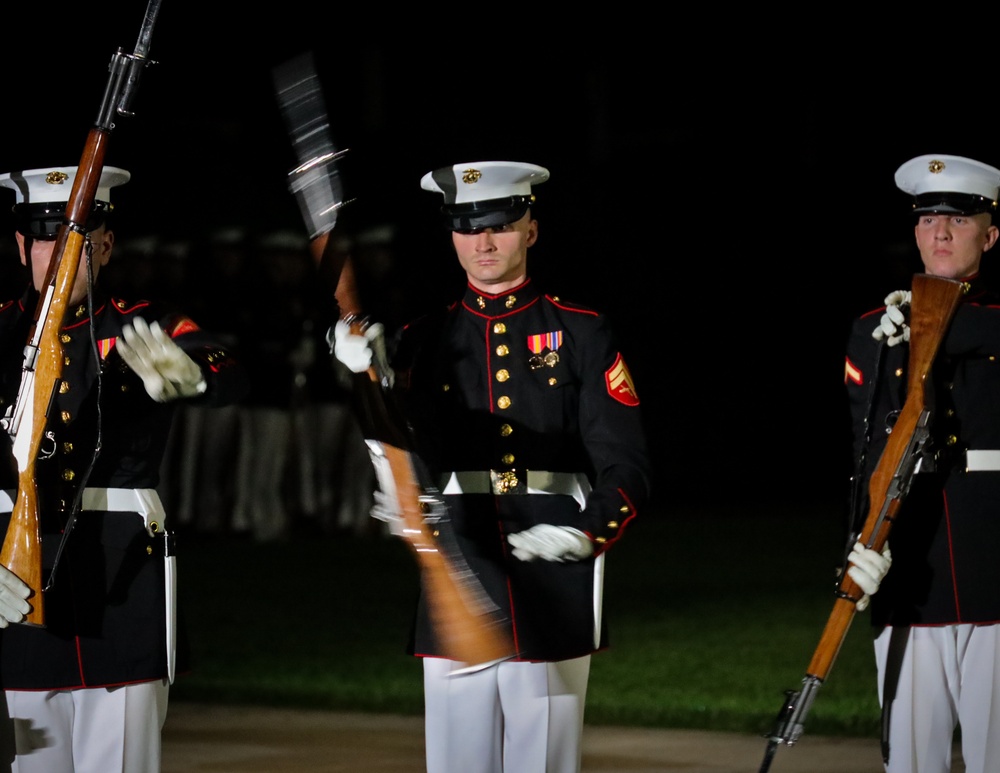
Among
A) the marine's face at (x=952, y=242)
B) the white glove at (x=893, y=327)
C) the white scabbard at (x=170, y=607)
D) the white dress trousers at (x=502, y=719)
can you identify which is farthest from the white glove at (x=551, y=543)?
the marine's face at (x=952, y=242)

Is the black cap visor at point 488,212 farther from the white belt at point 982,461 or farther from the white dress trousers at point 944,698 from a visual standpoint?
the white dress trousers at point 944,698

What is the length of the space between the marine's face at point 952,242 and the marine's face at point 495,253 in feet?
4.21

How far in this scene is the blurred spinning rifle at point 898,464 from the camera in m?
5.55

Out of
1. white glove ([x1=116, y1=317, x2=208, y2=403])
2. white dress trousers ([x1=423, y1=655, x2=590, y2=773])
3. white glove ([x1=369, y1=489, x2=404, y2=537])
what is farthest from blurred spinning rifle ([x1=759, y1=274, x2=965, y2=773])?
white glove ([x1=116, y1=317, x2=208, y2=403])

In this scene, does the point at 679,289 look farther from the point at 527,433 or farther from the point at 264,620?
the point at 527,433

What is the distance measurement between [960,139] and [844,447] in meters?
2.88

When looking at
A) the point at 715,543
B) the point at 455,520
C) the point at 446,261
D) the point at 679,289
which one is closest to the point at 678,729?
the point at 455,520

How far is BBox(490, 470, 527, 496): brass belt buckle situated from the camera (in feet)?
17.3

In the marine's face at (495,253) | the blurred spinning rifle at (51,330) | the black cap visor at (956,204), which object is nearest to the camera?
the blurred spinning rifle at (51,330)

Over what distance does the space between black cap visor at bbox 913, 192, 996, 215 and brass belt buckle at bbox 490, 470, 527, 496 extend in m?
1.58

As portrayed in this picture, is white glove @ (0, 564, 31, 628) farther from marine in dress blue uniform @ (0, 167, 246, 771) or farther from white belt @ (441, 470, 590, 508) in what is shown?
white belt @ (441, 470, 590, 508)

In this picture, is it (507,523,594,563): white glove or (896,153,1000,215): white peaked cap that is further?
(896,153,1000,215): white peaked cap

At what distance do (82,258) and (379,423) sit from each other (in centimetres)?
93

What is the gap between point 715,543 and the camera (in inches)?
573
